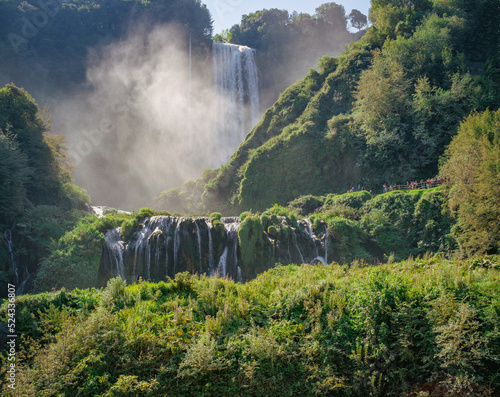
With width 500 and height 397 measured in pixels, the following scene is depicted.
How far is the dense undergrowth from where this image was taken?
19.4 ft

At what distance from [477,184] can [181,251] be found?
15.8 meters

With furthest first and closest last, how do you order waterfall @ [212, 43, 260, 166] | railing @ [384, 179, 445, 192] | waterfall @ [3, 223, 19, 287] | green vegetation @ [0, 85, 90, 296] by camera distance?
waterfall @ [212, 43, 260, 166] → railing @ [384, 179, 445, 192] → green vegetation @ [0, 85, 90, 296] → waterfall @ [3, 223, 19, 287]

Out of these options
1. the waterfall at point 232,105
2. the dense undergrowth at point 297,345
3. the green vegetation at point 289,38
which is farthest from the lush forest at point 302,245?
the green vegetation at point 289,38

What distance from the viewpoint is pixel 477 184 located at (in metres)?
17.3

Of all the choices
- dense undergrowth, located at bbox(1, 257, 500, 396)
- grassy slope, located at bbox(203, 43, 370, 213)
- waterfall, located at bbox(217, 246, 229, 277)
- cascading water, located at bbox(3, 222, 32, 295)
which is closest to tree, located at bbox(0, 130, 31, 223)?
cascading water, located at bbox(3, 222, 32, 295)

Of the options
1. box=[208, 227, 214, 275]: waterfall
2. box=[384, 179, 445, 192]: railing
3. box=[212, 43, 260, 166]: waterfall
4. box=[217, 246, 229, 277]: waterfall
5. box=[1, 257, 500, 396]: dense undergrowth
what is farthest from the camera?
box=[212, 43, 260, 166]: waterfall

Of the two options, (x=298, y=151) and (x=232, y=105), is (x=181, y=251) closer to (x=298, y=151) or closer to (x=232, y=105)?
(x=298, y=151)

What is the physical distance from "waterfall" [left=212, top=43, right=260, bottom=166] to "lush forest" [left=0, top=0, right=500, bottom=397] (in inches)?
533

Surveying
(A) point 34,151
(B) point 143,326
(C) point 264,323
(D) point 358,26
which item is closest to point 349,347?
(C) point 264,323

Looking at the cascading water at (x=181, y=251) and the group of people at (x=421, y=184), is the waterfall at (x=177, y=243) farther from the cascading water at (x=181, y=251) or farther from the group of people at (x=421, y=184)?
the group of people at (x=421, y=184)

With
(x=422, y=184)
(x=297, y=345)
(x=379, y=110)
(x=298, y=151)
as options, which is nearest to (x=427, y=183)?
(x=422, y=184)

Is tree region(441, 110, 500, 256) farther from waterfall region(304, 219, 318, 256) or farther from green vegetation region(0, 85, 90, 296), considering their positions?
green vegetation region(0, 85, 90, 296)

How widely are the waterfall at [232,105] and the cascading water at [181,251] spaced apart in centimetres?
3493

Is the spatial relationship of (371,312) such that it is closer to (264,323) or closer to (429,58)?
(264,323)
